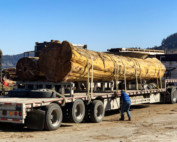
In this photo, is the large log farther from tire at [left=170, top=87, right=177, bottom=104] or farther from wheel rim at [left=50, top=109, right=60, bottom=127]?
tire at [left=170, top=87, right=177, bottom=104]

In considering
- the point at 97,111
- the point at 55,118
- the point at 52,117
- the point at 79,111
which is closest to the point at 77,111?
the point at 79,111

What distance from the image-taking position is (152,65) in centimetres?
1872

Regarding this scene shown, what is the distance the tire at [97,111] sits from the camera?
1180 cm

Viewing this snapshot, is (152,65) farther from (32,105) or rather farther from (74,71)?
Result: (32,105)

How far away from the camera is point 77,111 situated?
37.2ft

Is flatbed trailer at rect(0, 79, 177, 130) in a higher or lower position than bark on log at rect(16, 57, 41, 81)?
lower

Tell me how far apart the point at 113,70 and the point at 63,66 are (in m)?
3.58

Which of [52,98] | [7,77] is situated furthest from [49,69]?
[7,77]

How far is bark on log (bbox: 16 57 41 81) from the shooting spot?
12.9 meters

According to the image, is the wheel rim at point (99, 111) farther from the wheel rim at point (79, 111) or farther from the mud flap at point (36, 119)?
the mud flap at point (36, 119)

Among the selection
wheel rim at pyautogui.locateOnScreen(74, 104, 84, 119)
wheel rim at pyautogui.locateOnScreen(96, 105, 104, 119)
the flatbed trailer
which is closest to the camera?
the flatbed trailer

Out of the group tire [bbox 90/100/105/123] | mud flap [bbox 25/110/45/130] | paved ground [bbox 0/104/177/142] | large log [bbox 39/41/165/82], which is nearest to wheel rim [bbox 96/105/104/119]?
tire [bbox 90/100/105/123]

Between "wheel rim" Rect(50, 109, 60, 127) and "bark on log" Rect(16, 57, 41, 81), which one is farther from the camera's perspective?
"bark on log" Rect(16, 57, 41, 81)

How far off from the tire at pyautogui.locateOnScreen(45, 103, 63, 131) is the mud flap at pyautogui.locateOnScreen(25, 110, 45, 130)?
184 mm
